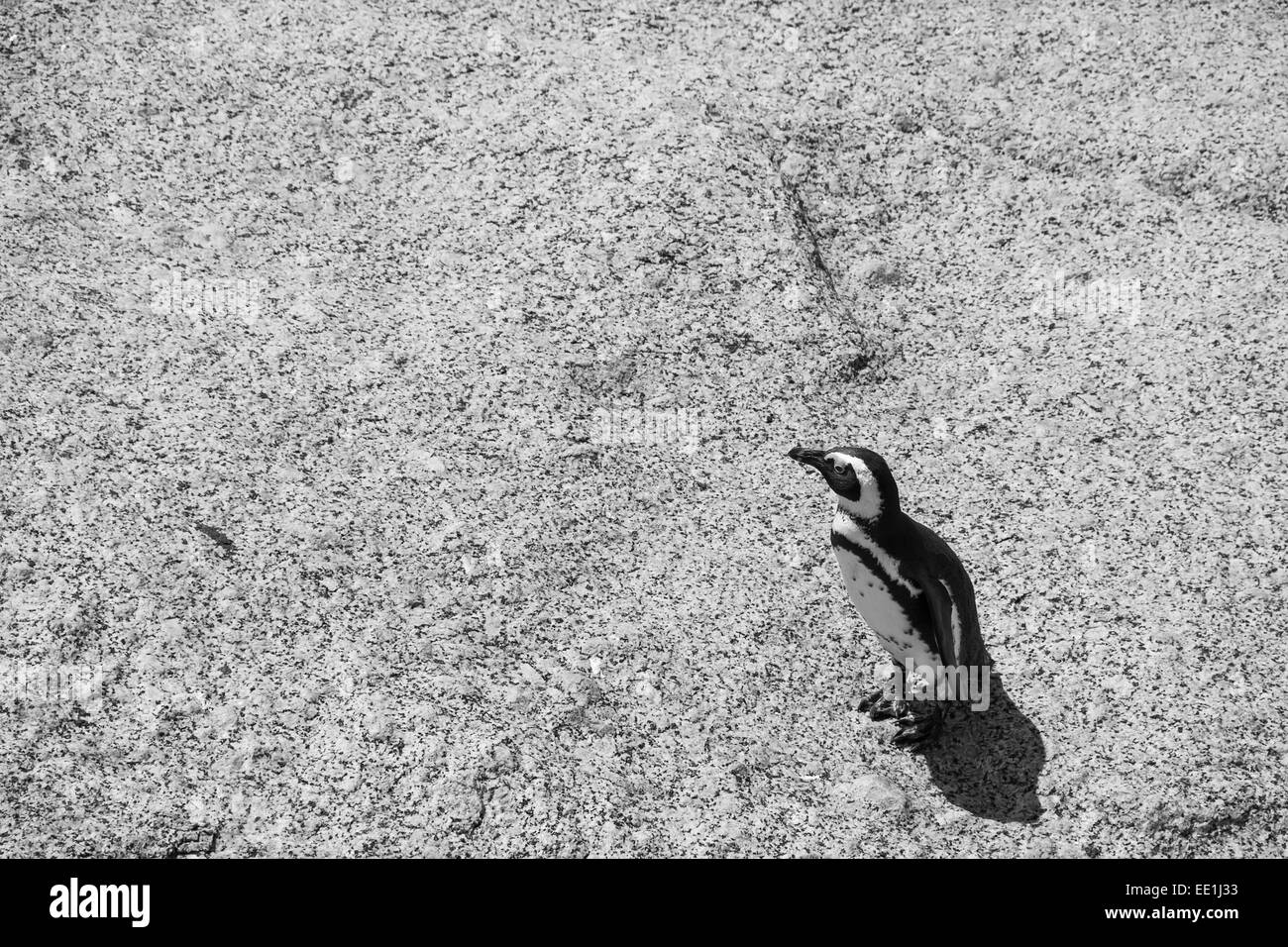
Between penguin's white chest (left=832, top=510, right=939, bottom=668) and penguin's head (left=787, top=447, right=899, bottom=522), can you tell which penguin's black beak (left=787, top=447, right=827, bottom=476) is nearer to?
penguin's head (left=787, top=447, right=899, bottom=522)

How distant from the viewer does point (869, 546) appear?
4199 mm

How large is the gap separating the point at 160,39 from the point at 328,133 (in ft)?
3.52

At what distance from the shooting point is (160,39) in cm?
636

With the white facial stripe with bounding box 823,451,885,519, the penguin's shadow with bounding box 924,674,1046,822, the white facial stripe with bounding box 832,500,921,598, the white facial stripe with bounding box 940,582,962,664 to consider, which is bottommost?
the penguin's shadow with bounding box 924,674,1046,822

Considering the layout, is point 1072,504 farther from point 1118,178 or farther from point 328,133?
point 328,133

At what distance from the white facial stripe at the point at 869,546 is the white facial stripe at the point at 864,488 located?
5cm

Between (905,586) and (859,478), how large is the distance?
40 centimetres

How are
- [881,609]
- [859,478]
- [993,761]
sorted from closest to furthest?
[859,478] → [881,609] → [993,761]

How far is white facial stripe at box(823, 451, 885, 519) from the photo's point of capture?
4.14 meters

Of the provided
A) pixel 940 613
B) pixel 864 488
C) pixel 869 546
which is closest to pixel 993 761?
pixel 940 613

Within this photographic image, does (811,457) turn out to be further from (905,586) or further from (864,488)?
(905,586)

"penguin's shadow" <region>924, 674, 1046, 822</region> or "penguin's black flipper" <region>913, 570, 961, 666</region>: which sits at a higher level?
"penguin's black flipper" <region>913, 570, 961, 666</region>

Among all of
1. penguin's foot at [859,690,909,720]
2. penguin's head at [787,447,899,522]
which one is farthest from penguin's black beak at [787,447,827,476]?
penguin's foot at [859,690,909,720]
